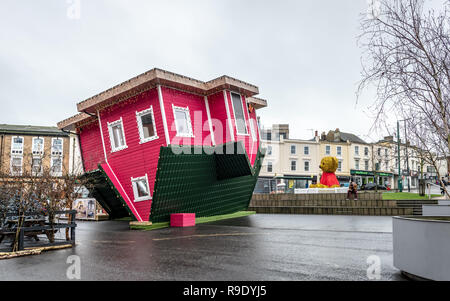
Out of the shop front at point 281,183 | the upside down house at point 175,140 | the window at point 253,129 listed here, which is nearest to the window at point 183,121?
the upside down house at point 175,140

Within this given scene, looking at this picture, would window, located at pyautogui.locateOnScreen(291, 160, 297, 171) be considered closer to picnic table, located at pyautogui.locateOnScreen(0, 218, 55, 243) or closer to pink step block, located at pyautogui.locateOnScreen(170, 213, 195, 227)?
pink step block, located at pyautogui.locateOnScreen(170, 213, 195, 227)

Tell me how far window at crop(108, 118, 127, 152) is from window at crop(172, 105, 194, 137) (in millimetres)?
3934

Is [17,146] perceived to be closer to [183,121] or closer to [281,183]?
[183,121]

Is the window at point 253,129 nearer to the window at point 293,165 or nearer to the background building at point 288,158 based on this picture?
the background building at point 288,158

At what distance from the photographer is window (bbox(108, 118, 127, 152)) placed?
1869cm

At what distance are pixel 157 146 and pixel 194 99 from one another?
3246 millimetres

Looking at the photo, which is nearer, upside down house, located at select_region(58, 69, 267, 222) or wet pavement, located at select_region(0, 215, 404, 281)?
wet pavement, located at select_region(0, 215, 404, 281)

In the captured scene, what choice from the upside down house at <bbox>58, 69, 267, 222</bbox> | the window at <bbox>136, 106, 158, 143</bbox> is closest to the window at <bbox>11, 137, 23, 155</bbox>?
the upside down house at <bbox>58, 69, 267, 222</bbox>

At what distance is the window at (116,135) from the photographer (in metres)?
18.7

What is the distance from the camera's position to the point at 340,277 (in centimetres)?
608

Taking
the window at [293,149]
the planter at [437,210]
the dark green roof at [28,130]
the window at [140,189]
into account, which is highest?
the dark green roof at [28,130]

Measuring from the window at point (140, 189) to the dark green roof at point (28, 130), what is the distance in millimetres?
31036

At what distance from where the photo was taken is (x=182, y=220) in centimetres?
1692

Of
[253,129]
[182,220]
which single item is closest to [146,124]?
[182,220]
